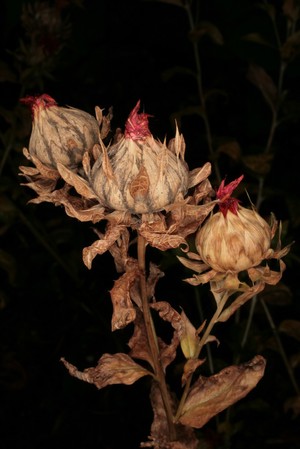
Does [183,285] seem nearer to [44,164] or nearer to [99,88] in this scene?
[99,88]

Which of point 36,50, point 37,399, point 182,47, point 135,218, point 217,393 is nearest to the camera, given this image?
point 135,218

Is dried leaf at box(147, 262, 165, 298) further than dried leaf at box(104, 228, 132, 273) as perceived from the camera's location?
Yes

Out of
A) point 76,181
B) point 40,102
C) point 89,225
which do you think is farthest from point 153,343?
point 89,225

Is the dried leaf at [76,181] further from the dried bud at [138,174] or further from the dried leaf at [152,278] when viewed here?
the dried leaf at [152,278]

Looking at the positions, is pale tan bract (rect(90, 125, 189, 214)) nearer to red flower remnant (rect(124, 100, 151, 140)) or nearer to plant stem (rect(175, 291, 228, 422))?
red flower remnant (rect(124, 100, 151, 140))

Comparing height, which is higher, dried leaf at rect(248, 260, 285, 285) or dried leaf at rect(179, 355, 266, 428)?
dried leaf at rect(248, 260, 285, 285)

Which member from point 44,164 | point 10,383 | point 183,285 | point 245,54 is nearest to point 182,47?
point 245,54

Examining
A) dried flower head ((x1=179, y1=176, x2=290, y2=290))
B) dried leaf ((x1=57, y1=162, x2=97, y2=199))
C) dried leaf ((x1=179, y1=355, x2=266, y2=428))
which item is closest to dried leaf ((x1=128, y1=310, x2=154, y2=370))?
dried leaf ((x1=179, y1=355, x2=266, y2=428))
